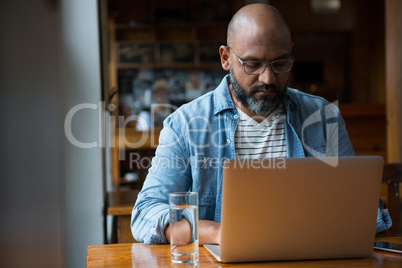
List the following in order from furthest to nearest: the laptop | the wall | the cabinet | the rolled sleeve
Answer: the cabinet → the wall → the rolled sleeve → the laptop

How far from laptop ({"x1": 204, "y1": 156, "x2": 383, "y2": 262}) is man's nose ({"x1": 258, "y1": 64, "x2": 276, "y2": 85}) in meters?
0.59

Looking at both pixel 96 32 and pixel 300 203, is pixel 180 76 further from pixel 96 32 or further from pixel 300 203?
pixel 300 203

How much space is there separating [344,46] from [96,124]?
18.4ft

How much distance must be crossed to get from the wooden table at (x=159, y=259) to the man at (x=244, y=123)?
242 mm

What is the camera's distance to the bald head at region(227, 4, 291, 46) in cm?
164

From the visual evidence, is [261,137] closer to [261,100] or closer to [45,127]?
[261,100]

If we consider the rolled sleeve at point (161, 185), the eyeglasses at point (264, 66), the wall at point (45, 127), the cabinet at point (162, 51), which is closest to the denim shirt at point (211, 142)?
the rolled sleeve at point (161, 185)

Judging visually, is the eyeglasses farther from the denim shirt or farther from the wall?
the wall

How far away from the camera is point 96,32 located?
2.32 m

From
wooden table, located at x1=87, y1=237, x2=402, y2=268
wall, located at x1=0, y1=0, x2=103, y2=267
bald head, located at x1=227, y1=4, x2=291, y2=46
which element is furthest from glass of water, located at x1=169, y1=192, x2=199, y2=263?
wall, located at x1=0, y1=0, x2=103, y2=267

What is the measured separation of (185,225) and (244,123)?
719mm

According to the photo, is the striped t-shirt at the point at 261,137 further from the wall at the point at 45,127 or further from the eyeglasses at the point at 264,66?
the wall at the point at 45,127

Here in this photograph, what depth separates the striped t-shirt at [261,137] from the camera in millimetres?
1717

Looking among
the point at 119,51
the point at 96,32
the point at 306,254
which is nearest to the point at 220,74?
the point at 119,51
